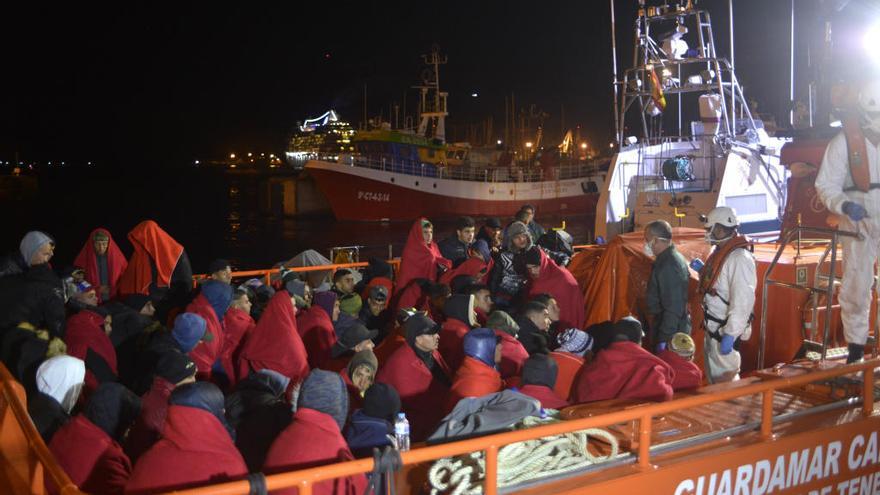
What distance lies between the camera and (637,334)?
5.00 m

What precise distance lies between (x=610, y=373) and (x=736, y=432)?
2.46 ft

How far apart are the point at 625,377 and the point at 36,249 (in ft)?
16.4

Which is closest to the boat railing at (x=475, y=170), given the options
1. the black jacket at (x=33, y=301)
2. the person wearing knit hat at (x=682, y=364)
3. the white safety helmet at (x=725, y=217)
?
the black jacket at (x=33, y=301)

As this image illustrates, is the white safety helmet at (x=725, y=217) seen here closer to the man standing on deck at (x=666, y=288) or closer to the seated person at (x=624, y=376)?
the man standing on deck at (x=666, y=288)

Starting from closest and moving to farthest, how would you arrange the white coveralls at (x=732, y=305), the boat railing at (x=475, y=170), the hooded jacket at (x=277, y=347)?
the white coveralls at (x=732, y=305)
the hooded jacket at (x=277, y=347)
the boat railing at (x=475, y=170)

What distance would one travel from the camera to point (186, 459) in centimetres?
293

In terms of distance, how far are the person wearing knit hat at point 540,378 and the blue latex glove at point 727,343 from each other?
1686 mm

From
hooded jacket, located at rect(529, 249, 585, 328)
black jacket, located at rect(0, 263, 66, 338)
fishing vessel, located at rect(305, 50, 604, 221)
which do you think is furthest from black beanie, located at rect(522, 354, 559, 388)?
fishing vessel, located at rect(305, 50, 604, 221)

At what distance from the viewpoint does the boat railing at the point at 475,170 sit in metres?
42.8

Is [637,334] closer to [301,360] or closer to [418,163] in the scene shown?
[301,360]

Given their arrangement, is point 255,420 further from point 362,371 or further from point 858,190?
point 858,190

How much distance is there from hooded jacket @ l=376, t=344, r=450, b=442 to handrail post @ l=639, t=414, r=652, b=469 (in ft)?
4.82

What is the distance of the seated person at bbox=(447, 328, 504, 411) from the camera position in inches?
169

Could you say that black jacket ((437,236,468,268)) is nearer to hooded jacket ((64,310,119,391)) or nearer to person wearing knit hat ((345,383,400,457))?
hooded jacket ((64,310,119,391))
